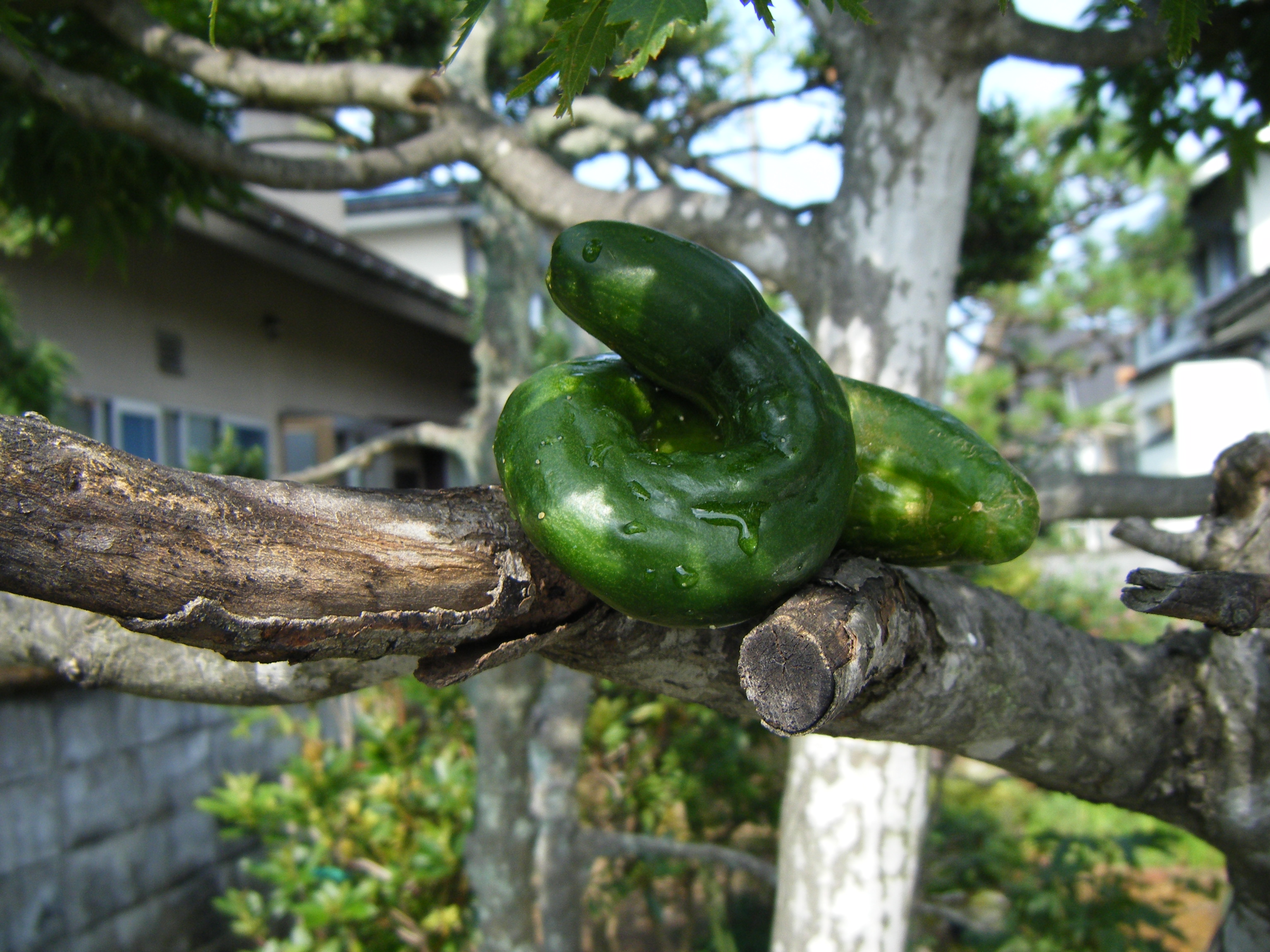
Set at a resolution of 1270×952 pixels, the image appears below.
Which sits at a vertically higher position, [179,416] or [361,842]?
[179,416]

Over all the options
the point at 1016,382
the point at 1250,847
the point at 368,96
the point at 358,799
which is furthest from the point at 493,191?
the point at 1016,382

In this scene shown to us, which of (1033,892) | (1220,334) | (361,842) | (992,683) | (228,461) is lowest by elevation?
(1033,892)

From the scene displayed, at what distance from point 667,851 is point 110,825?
2.75 m

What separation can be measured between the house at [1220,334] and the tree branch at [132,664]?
10.5 meters

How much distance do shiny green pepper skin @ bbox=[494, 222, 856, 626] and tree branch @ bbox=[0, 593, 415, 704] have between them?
66 centimetres

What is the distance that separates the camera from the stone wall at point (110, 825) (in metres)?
3.87

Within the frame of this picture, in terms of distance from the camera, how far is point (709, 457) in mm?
1082

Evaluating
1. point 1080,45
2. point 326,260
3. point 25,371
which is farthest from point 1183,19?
point 326,260

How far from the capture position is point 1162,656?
1.72 meters

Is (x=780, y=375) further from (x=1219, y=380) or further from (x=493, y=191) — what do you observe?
(x=1219, y=380)

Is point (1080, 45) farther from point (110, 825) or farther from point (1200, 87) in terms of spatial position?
point (110, 825)

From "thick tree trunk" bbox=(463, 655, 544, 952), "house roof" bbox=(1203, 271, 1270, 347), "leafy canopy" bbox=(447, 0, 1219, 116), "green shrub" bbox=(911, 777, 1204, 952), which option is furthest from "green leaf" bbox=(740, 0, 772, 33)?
"house roof" bbox=(1203, 271, 1270, 347)


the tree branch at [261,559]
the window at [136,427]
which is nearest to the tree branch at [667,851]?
the tree branch at [261,559]

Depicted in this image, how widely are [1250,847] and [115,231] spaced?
4.43 metres
